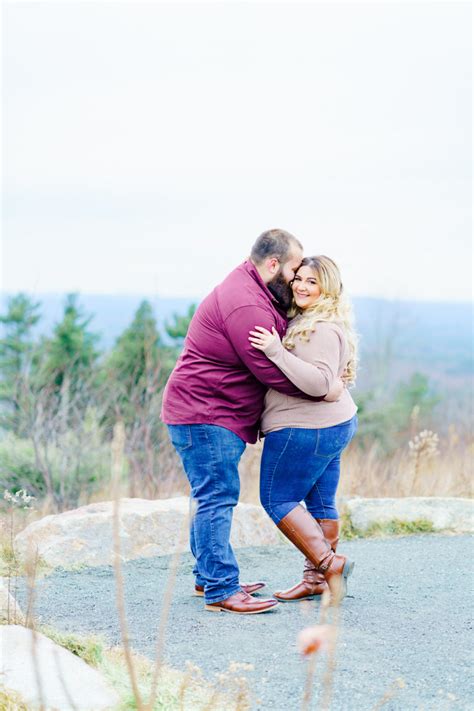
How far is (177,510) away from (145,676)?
9.00ft

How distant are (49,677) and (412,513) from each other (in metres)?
4.22

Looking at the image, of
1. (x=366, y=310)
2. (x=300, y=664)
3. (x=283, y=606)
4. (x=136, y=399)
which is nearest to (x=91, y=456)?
(x=136, y=399)

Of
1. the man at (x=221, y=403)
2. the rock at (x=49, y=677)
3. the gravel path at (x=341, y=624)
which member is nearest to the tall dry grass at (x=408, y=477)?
the gravel path at (x=341, y=624)

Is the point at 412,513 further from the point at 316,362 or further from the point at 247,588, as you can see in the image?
the point at 316,362

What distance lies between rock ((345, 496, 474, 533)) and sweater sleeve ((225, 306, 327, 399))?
9.26 feet

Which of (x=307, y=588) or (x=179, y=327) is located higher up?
(x=179, y=327)

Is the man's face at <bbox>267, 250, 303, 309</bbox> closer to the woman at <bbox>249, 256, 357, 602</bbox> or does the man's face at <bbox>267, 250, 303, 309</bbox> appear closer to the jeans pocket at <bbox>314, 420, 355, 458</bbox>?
the woman at <bbox>249, 256, 357, 602</bbox>

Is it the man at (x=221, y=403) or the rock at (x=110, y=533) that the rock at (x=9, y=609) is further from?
the rock at (x=110, y=533)

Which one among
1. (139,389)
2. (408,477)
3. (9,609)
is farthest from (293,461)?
(139,389)

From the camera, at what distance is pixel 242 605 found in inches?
191

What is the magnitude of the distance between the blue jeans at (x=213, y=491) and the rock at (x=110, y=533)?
1184 mm

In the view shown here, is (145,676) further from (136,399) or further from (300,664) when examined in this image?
(136,399)

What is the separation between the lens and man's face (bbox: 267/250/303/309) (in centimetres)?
485

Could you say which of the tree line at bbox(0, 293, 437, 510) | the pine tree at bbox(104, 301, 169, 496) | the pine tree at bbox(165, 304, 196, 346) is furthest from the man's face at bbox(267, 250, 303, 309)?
the pine tree at bbox(165, 304, 196, 346)
